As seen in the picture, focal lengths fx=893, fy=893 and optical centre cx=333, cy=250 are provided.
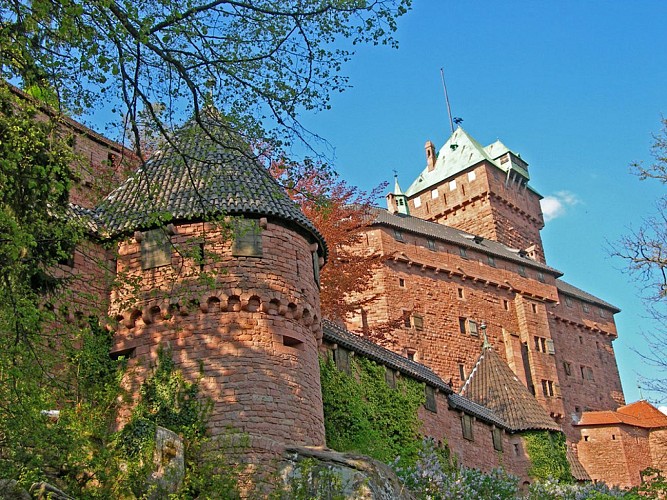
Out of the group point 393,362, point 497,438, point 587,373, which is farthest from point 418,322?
point 393,362

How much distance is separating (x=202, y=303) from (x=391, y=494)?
14.7 feet

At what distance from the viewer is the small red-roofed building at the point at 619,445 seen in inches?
1702

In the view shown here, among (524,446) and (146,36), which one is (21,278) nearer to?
(146,36)

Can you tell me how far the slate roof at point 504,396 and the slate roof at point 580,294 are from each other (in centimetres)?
2143

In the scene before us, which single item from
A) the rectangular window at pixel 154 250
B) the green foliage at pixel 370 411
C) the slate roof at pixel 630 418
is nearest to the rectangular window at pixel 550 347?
the slate roof at pixel 630 418

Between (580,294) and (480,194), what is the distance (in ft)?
28.6

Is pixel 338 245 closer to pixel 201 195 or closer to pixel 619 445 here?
pixel 201 195

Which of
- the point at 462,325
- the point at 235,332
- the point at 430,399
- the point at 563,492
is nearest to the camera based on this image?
the point at 235,332

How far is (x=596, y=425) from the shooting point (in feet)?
148

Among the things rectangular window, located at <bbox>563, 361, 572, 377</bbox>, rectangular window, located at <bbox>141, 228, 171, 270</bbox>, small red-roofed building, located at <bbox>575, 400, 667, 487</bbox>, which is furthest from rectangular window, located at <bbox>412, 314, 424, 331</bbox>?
rectangular window, located at <bbox>141, 228, 171, 270</bbox>

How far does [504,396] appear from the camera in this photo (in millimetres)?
30234

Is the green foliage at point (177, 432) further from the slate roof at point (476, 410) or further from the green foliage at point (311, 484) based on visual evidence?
the slate roof at point (476, 410)

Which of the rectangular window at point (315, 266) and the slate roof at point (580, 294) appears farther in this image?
the slate roof at point (580, 294)

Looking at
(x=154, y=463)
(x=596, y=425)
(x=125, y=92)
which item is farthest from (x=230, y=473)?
(x=596, y=425)
